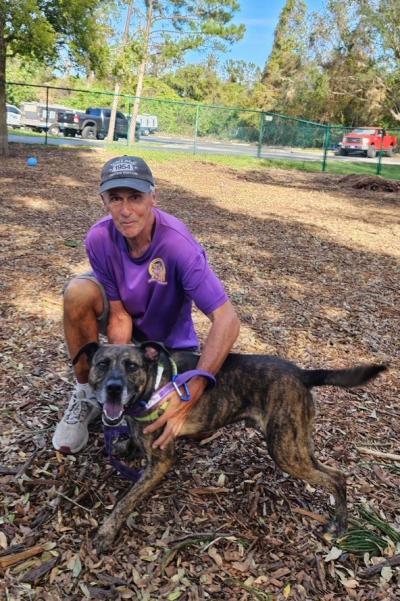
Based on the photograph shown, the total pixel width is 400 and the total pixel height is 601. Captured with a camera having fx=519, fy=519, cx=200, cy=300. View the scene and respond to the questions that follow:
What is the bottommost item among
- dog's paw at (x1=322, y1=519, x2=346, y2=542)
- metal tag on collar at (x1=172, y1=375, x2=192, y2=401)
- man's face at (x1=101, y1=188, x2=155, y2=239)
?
dog's paw at (x1=322, y1=519, x2=346, y2=542)

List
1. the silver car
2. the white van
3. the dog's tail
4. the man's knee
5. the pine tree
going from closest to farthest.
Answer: the dog's tail
the man's knee
the silver car
the white van
the pine tree

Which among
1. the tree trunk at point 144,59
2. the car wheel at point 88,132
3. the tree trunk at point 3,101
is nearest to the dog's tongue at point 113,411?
the tree trunk at point 3,101

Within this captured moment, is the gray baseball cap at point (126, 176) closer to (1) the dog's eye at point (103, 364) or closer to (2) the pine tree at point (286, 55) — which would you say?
(1) the dog's eye at point (103, 364)

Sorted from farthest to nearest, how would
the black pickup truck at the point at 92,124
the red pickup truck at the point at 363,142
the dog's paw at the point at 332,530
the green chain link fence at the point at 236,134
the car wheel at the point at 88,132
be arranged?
the red pickup truck at the point at 363,142
the car wheel at the point at 88,132
the black pickup truck at the point at 92,124
the green chain link fence at the point at 236,134
the dog's paw at the point at 332,530

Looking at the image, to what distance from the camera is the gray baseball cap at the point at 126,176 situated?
110 inches

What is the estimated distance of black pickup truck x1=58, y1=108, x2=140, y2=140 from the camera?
1209 inches

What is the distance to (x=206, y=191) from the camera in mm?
14008

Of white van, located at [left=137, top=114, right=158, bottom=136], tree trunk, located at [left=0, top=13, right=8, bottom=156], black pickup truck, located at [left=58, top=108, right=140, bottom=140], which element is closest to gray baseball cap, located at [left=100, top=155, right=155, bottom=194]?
tree trunk, located at [left=0, top=13, right=8, bottom=156]

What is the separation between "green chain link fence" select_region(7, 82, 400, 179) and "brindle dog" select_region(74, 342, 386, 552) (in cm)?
2194

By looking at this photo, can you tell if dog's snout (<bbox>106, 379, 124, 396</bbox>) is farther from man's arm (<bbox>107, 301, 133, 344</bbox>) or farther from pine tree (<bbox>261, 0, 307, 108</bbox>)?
pine tree (<bbox>261, 0, 307, 108</bbox>)

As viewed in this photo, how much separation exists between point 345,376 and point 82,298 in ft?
5.18

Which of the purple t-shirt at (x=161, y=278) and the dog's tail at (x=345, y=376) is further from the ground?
the purple t-shirt at (x=161, y=278)

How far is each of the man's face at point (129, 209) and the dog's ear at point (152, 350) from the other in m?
0.63

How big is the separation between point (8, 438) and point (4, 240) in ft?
15.7
